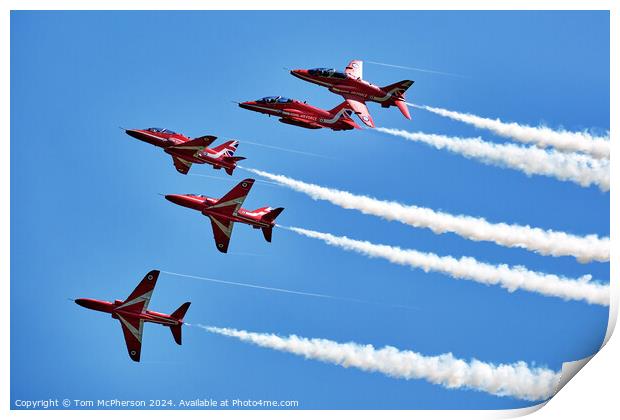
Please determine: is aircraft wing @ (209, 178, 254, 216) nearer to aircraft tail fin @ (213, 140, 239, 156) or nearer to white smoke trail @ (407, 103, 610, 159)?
aircraft tail fin @ (213, 140, 239, 156)

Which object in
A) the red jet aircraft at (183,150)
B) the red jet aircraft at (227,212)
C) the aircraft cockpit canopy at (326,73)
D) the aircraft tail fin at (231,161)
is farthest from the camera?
the aircraft cockpit canopy at (326,73)

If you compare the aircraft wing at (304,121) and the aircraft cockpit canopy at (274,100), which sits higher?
the aircraft cockpit canopy at (274,100)

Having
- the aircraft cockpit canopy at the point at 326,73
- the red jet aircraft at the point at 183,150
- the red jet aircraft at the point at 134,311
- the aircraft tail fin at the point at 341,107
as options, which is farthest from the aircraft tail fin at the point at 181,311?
the aircraft cockpit canopy at the point at 326,73

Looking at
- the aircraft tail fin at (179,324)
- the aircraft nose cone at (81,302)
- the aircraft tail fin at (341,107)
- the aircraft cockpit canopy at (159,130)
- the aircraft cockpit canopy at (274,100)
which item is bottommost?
the aircraft tail fin at (179,324)

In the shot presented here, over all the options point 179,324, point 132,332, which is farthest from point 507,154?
point 132,332

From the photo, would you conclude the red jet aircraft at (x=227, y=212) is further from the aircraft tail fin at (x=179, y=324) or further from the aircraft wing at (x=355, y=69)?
the aircraft wing at (x=355, y=69)

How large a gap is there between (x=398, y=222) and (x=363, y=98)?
11.5 feet

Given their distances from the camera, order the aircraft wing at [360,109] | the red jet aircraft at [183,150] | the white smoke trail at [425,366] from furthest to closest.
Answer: the aircraft wing at [360,109]
the red jet aircraft at [183,150]
the white smoke trail at [425,366]

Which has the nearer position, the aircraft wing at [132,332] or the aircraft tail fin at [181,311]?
the aircraft tail fin at [181,311]

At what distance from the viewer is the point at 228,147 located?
2071 inches

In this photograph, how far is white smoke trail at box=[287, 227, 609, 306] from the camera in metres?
50.0

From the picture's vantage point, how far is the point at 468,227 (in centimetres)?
5097

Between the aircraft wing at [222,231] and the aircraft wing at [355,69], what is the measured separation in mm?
5171

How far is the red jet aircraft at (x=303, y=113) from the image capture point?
2041 inches
